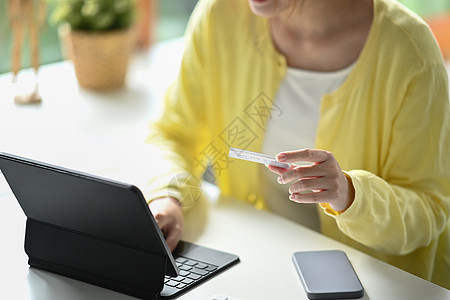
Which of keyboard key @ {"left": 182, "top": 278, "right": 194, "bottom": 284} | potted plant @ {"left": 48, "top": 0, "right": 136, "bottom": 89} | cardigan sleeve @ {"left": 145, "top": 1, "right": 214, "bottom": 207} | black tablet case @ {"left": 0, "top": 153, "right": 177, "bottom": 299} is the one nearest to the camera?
black tablet case @ {"left": 0, "top": 153, "right": 177, "bottom": 299}

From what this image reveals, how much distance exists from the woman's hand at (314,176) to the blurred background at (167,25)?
1028mm

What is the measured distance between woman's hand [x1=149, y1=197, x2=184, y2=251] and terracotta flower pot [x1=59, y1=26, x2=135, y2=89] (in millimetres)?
722

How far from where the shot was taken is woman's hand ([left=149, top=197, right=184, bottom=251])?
1.06m

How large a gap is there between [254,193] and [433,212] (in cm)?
37

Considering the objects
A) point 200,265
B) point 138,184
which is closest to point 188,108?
point 138,184

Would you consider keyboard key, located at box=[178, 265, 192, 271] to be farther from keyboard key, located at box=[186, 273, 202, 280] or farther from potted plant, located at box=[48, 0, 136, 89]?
potted plant, located at box=[48, 0, 136, 89]

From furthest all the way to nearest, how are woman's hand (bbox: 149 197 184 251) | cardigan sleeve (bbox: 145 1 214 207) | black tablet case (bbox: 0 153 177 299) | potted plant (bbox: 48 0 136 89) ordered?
potted plant (bbox: 48 0 136 89)
cardigan sleeve (bbox: 145 1 214 207)
woman's hand (bbox: 149 197 184 251)
black tablet case (bbox: 0 153 177 299)

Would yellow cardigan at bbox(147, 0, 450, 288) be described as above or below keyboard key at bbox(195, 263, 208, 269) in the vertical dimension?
above

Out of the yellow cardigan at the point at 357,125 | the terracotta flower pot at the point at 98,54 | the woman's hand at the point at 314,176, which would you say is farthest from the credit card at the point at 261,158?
the terracotta flower pot at the point at 98,54

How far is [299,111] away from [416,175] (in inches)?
9.6

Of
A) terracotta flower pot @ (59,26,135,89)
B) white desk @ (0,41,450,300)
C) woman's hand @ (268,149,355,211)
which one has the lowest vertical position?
white desk @ (0,41,450,300)

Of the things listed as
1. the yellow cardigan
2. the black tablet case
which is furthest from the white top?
the black tablet case

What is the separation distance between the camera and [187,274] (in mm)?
974

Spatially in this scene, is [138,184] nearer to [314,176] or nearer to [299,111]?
[299,111]
